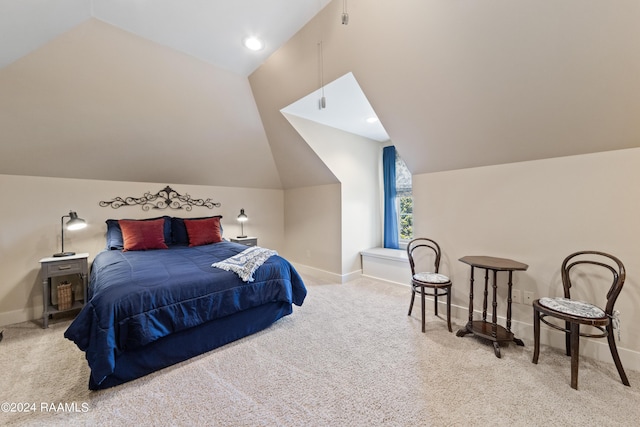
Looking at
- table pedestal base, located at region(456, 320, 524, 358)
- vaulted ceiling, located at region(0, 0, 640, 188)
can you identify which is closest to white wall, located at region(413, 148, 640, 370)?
vaulted ceiling, located at region(0, 0, 640, 188)

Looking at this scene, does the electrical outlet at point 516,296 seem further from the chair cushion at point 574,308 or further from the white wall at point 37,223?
the white wall at point 37,223

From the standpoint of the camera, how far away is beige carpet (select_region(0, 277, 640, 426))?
1403 millimetres

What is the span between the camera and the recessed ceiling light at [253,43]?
2.29 metres

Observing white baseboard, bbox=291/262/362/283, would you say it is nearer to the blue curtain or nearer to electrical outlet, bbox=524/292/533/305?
the blue curtain

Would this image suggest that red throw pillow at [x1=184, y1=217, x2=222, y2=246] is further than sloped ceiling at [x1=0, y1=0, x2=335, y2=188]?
Yes

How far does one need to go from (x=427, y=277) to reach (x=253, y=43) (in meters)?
2.84

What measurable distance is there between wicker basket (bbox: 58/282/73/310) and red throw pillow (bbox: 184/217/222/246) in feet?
4.24

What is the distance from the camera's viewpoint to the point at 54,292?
9.39 ft

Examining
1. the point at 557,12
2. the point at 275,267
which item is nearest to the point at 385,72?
the point at 557,12

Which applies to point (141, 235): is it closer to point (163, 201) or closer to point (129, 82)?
point (163, 201)

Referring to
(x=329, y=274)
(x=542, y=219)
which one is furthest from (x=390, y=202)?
(x=542, y=219)

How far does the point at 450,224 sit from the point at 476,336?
1111 millimetres

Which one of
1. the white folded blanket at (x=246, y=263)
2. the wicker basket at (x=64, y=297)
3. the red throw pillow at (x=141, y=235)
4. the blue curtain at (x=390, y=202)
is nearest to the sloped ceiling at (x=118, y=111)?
the red throw pillow at (x=141, y=235)

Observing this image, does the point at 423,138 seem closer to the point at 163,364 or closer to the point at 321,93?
the point at 321,93
